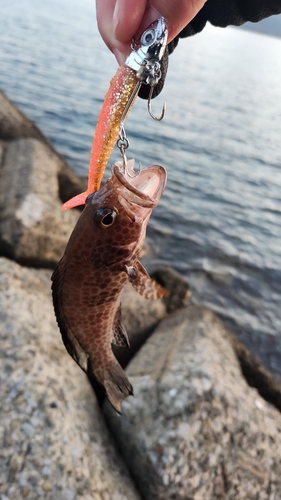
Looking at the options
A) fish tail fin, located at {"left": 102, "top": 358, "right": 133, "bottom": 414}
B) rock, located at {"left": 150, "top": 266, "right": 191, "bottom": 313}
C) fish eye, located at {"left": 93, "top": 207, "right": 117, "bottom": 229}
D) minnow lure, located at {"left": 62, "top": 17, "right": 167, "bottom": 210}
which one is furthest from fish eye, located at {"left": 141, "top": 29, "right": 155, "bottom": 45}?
rock, located at {"left": 150, "top": 266, "right": 191, "bottom": 313}

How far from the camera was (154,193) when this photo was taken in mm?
2203

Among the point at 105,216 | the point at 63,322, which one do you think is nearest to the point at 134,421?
the point at 63,322

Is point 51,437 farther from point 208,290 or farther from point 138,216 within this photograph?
point 208,290

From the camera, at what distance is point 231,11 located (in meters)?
3.46

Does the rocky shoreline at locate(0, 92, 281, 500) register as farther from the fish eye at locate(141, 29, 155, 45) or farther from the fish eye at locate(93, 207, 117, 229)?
the fish eye at locate(141, 29, 155, 45)

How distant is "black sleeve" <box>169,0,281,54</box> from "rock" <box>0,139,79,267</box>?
3.37m

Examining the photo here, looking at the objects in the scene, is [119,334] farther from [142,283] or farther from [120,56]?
[120,56]

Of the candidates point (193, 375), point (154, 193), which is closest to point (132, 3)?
point (154, 193)

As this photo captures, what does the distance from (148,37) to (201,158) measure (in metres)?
14.2

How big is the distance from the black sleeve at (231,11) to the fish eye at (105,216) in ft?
6.82

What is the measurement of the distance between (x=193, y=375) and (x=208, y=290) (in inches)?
188

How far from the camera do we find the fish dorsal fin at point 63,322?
7.57 feet

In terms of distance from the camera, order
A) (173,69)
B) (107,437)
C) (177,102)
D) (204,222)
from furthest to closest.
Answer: (173,69)
(177,102)
(204,222)
(107,437)

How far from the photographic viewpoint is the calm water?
29.8 feet
